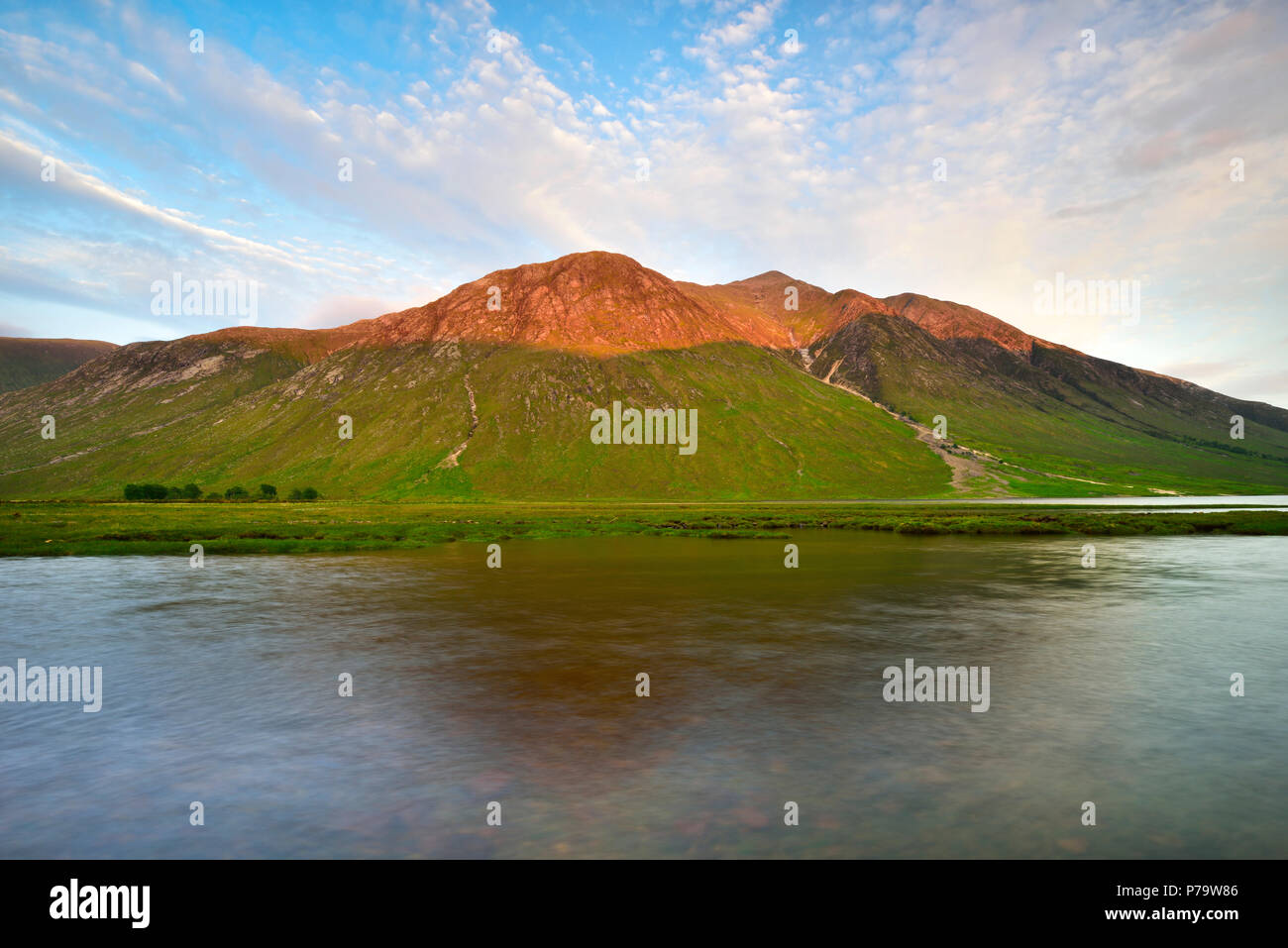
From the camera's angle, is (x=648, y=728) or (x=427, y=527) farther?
(x=427, y=527)

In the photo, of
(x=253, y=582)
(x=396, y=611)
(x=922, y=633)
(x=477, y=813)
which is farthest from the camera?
(x=253, y=582)

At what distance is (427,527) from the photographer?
100938mm

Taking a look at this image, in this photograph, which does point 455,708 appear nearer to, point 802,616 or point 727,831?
point 727,831

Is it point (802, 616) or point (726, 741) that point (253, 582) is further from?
point (726, 741)

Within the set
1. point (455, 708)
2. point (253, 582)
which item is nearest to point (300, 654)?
point (455, 708)

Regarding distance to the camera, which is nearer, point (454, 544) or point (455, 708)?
point (455, 708)

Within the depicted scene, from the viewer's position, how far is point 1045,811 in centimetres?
1426

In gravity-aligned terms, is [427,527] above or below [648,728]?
above

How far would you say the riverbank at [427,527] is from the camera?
78.8 meters

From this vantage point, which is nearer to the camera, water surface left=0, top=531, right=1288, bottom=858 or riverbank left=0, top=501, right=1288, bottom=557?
water surface left=0, top=531, right=1288, bottom=858

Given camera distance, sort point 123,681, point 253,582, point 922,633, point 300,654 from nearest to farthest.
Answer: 1. point 123,681
2. point 300,654
3. point 922,633
4. point 253,582

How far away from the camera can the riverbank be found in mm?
78812

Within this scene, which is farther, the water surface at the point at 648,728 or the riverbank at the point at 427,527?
the riverbank at the point at 427,527
